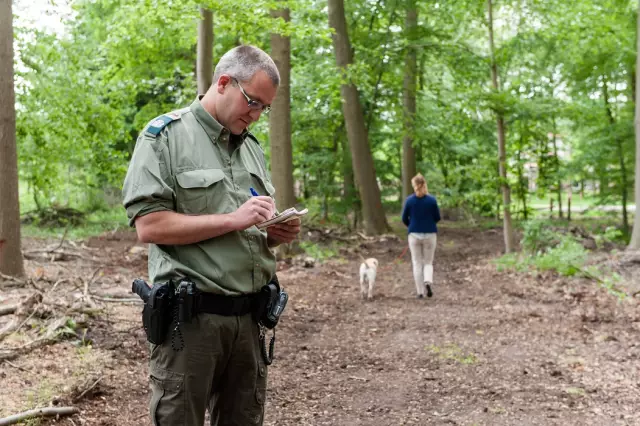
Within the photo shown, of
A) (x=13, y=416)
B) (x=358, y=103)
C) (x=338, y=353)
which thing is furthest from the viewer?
(x=358, y=103)

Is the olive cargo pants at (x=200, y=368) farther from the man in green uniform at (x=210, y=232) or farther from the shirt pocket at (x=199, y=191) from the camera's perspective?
the shirt pocket at (x=199, y=191)

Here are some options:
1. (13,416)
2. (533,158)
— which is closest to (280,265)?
(533,158)

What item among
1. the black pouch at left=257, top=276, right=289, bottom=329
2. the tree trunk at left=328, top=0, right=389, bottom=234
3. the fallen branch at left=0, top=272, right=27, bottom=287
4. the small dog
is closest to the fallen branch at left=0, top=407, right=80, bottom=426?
the black pouch at left=257, top=276, right=289, bottom=329

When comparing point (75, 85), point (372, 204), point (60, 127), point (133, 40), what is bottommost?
point (372, 204)

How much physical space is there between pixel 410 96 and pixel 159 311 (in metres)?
20.0

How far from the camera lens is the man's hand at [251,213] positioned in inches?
107

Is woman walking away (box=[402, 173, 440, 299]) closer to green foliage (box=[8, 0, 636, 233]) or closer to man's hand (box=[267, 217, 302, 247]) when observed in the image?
green foliage (box=[8, 0, 636, 233])

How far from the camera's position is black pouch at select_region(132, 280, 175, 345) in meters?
2.75

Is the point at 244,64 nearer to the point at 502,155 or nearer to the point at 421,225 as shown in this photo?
the point at 421,225

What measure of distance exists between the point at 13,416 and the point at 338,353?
3938mm

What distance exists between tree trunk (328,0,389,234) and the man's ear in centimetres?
1637

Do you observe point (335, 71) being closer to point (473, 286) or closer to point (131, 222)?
point (473, 286)

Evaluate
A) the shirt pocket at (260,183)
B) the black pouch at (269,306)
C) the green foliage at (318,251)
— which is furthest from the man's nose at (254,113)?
the green foliage at (318,251)

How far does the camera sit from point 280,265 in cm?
1402
